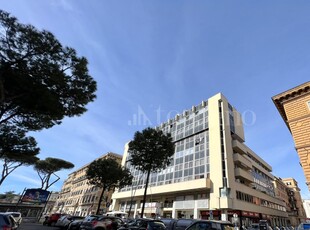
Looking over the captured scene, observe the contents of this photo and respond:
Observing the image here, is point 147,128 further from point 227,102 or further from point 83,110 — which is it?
point 227,102

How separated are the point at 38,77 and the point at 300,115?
2236cm

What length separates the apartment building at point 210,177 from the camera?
31.8 metres

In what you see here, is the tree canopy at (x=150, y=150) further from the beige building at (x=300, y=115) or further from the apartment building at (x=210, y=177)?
the beige building at (x=300, y=115)

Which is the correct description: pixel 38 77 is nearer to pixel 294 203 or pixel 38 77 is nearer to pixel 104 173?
pixel 104 173

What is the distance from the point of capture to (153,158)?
87.0 ft

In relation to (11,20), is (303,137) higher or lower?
lower

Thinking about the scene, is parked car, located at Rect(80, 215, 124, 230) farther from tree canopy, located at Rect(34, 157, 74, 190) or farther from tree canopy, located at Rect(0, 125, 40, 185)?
tree canopy, located at Rect(34, 157, 74, 190)

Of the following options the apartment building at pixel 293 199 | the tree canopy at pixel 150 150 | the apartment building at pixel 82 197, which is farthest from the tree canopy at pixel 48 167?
the apartment building at pixel 293 199

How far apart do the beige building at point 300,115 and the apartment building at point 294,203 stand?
6484cm

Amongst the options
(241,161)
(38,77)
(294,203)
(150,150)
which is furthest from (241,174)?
(294,203)

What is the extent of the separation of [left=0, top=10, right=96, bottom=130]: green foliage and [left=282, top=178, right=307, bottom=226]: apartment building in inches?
3091

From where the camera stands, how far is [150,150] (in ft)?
87.8

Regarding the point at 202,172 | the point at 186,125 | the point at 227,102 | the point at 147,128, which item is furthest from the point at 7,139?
the point at 227,102

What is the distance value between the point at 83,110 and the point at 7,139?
14.1 meters
